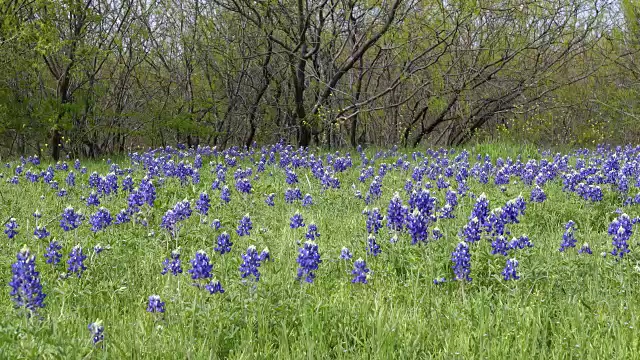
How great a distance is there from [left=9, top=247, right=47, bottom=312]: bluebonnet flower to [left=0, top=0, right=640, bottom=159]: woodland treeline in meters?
10.0

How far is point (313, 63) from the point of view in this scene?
14305mm

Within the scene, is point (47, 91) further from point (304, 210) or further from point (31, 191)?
point (304, 210)

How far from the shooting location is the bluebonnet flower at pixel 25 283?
2389 millimetres

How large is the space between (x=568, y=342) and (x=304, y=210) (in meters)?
3.67

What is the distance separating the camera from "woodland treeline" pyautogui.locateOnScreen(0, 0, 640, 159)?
12.9 m

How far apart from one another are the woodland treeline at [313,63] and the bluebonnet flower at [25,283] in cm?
1004

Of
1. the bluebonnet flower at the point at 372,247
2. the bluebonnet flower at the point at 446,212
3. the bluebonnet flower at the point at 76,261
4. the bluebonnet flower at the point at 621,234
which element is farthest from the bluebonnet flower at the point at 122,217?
the bluebonnet flower at the point at 621,234

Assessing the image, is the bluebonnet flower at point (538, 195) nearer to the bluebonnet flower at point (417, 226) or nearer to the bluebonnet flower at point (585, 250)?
the bluebonnet flower at point (585, 250)

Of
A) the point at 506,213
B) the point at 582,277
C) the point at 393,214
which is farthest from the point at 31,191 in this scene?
the point at 582,277

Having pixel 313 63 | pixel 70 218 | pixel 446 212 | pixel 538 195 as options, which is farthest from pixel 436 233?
pixel 313 63

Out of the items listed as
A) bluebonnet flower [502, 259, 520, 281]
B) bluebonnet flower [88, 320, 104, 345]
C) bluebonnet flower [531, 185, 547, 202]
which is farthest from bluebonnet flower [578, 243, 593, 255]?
bluebonnet flower [88, 320, 104, 345]

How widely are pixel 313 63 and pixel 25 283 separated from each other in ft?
40.8

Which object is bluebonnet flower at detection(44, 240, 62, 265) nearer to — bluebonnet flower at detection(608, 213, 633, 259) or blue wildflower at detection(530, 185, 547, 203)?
bluebonnet flower at detection(608, 213, 633, 259)

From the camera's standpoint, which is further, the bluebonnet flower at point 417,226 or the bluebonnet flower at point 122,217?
the bluebonnet flower at point 122,217
